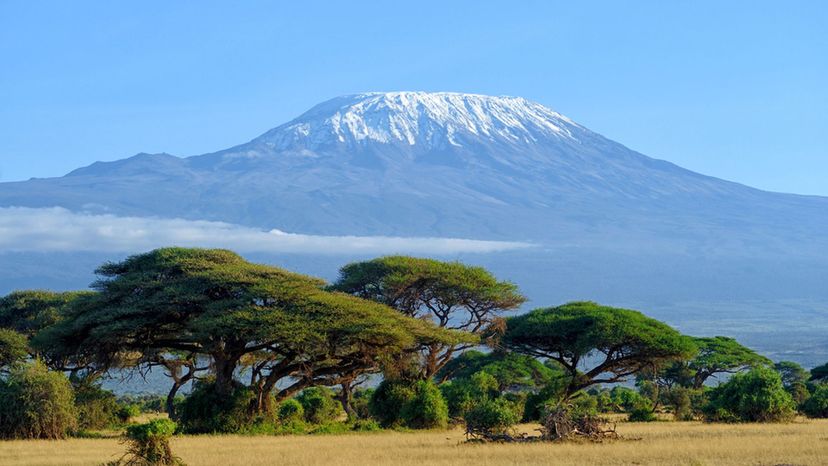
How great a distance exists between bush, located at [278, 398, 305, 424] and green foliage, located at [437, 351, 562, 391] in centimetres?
1919

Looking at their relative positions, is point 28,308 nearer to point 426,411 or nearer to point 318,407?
point 318,407

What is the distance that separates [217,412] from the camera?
33594 millimetres

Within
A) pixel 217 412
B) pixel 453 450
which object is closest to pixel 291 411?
pixel 217 412

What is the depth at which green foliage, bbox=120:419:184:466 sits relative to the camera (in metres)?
23.1

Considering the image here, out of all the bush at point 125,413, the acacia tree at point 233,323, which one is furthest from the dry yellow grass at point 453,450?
the bush at point 125,413

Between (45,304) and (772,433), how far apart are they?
108ft

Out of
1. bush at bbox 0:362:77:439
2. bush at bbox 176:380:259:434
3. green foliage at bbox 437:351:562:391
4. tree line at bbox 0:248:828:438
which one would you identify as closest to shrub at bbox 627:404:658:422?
tree line at bbox 0:248:828:438

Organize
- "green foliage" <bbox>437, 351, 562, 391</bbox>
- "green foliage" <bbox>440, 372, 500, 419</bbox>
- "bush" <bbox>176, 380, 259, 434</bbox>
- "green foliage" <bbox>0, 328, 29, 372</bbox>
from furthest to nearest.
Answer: "green foliage" <bbox>437, 351, 562, 391</bbox> → "green foliage" <bbox>0, 328, 29, 372</bbox> → "green foliage" <bbox>440, 372, 500, 419</bbox> → "bush" <bbox>176, 380, 259, 434</bbox>

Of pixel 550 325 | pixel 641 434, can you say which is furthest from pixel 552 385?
pixel 641 434

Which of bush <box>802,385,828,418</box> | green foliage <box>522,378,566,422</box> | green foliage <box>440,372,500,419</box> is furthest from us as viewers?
green foliage <box>522,378,566,422</box>

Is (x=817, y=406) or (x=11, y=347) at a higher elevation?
(x=11, y=347)

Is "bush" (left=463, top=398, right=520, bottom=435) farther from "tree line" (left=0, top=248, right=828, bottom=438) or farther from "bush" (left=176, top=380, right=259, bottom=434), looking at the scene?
"bush" (left=176, top=380, right=259, bottom=434)

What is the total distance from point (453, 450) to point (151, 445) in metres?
6.98

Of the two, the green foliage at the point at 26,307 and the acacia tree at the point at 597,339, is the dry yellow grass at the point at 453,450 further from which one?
the green foliage at the point at 26,307
